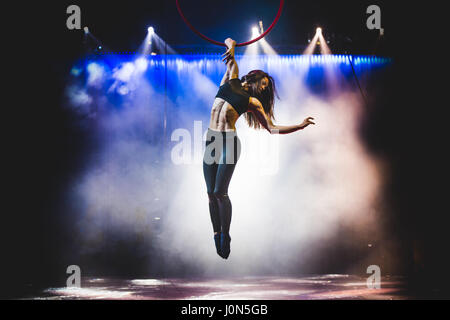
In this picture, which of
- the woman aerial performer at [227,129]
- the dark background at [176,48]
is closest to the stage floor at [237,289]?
the dark background at [176,48]

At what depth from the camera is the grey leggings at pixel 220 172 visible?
15.6 ft

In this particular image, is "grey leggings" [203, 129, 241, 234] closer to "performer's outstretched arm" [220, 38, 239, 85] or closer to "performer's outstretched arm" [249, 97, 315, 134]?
"performer's outstretched arm" [249, 97, 315, 134]

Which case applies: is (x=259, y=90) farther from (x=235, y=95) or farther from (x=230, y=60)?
(x=230, y=60)

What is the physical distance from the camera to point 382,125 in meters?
8.44

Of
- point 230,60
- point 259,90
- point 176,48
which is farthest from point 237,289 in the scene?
point 176,48

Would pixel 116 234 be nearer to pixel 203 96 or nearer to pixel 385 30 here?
pixel 203 96

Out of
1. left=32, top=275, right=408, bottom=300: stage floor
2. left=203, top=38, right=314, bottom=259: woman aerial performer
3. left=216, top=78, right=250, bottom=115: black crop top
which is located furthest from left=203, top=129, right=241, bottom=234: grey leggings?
left=32, top=275, right=408, bottom=300: stage floor

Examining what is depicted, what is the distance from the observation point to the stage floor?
6.19 meters

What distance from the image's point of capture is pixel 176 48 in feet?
27.7

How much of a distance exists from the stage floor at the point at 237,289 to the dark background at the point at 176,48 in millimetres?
941

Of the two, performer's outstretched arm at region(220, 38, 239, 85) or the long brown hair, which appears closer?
performer's outstretched arm at region(220, 38, 239, 85)

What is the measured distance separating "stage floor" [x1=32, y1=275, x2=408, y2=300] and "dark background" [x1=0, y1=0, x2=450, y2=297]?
3.09 feet

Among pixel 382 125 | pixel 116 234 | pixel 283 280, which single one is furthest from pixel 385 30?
pixel 116 234

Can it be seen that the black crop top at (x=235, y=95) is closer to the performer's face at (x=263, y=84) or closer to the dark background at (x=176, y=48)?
the performer's face at (x=263, y=84)
